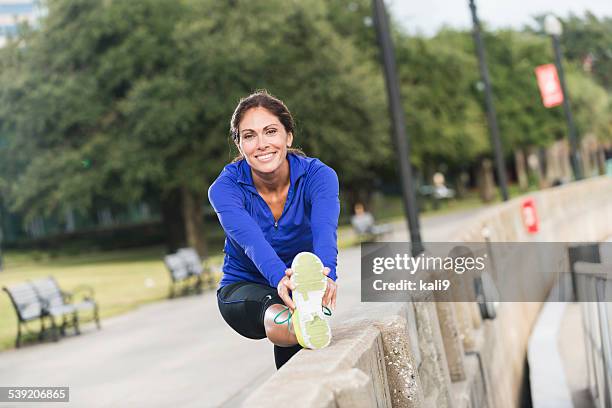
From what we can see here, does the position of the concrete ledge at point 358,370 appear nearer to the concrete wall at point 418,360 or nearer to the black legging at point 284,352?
the concrete wall at point 418,360

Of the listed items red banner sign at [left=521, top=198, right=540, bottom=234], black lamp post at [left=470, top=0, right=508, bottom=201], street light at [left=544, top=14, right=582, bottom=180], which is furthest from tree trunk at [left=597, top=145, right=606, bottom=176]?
red banner sign at [left=521, top=198, right=540, bottom=234]

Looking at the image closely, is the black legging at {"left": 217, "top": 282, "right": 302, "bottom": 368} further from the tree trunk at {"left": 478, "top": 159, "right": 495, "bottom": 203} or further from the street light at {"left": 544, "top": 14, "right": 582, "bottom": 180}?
the tree trunk at {"left": 478, "top": 159, "right": 495, "bottom": 203}

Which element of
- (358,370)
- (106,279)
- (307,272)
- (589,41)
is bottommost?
(106,279)

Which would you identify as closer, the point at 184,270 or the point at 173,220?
the point at 184,270

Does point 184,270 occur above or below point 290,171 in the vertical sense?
below

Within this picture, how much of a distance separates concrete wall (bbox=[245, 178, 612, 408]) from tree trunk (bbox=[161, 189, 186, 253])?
27.9 m

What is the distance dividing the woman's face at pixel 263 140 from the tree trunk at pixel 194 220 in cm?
3089

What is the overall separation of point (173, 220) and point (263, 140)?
36.6 metres

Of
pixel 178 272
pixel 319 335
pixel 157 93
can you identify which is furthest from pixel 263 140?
pixel 157 93

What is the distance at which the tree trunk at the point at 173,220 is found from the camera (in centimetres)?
3934

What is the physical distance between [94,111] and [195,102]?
456 centimetres

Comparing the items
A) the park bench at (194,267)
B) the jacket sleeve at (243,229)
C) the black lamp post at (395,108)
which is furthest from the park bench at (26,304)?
the jacket sleeve at (243,229)

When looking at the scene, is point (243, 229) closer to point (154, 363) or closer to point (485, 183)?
point (154, 363)

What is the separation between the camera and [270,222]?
408 centimetres
